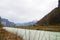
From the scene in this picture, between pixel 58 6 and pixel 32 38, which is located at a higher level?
pixel 58 6

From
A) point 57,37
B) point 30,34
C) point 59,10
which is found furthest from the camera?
point 59,10

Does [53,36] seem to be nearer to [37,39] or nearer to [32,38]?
[37,39]

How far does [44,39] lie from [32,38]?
276 centimetres

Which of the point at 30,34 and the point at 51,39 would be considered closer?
the point at 51,39

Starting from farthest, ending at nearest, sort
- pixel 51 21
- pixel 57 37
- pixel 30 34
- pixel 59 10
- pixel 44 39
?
1. pixel 59 10
2. pixel 51 21
3. pixel 30 34
4. pixel 44 39
5. pixel 57 37

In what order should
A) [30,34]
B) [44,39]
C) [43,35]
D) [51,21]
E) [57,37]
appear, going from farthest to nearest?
1. [51,21]
2. [30,34]
3. [43,35]
4. [44,39]
5. [57,37]

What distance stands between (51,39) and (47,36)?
1081 mm

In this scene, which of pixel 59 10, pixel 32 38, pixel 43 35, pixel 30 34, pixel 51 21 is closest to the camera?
pixel 43 35

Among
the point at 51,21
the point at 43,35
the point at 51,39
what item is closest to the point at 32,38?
the point at 43,35

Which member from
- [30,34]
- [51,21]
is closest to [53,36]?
[30,34]

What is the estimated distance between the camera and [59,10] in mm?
69562

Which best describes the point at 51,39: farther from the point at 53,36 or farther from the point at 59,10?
the point at 59,10

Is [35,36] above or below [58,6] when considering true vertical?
below

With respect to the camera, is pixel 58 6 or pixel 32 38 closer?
pixel 32 38
